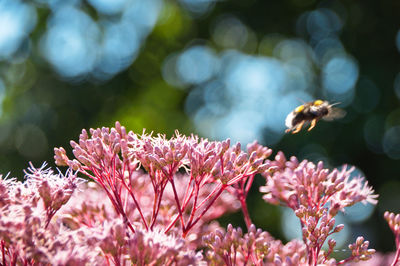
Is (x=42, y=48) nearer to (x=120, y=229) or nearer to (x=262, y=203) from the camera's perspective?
(x=262, y=203)

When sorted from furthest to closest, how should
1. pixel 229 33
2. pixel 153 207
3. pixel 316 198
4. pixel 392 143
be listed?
pixel 229 33, pixel 392 143, pixel 316 198, pixel 153 207

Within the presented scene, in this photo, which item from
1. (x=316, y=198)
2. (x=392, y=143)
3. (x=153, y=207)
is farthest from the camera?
(x=392, y=143)

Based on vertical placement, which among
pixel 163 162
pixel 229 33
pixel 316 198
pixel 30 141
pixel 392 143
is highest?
pixel 229 33

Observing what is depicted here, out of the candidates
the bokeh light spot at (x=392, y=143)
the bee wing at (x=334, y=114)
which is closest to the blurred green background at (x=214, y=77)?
the bokeh light spot at (x=392, y=143)

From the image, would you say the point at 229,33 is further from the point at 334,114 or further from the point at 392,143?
the point at 334,114

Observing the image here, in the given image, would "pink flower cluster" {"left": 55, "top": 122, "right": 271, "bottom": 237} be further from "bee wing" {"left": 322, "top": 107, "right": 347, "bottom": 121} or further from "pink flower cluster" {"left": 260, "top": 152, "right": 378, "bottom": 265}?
"bee wing" {"left": 322, "top": 107, "right": 347, "bottom": 121}

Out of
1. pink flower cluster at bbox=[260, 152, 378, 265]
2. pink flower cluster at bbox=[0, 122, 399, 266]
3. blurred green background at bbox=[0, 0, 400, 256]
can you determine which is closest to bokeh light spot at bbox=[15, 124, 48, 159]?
blurred green background at bbox=[0, 0, 400, 256]

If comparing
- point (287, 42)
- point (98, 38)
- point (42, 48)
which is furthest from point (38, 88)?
point (287, 42)

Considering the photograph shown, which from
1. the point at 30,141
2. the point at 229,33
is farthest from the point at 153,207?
the point at 30,141

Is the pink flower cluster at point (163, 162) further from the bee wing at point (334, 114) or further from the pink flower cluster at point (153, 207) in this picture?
the bee wing at point (334, 114)
